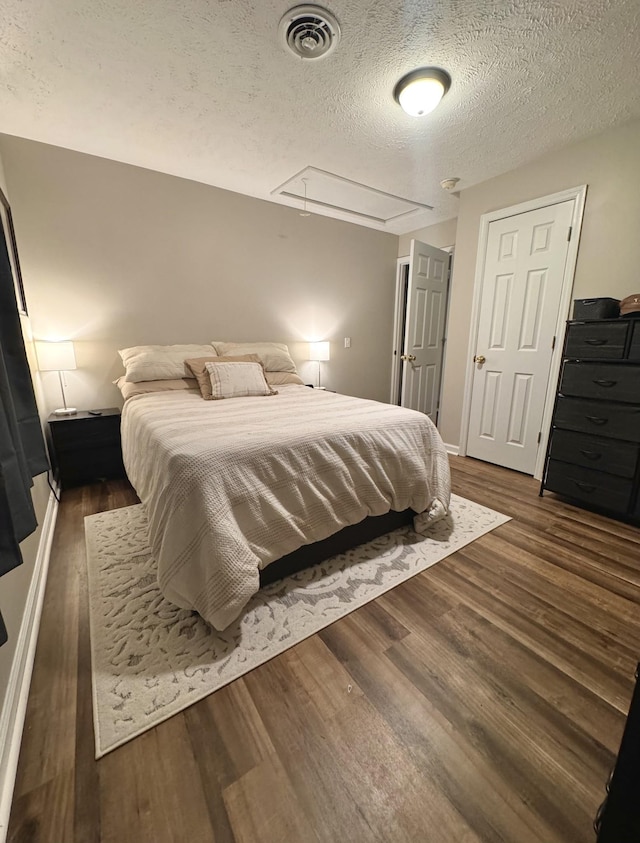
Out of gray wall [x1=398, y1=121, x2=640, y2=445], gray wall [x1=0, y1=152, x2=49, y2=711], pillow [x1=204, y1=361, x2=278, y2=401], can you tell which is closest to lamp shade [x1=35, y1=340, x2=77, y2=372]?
pillow [x1=204, y1=361, x2=278, y2=401]

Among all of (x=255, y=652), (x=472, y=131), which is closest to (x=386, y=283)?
(x=472, y=131)

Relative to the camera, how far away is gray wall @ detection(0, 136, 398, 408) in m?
2.59

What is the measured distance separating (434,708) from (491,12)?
2.69 m

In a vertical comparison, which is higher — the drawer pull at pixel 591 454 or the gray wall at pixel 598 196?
the gray wall at pixel 598 196

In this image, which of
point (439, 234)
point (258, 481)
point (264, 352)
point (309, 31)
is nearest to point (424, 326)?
point (439, 234)

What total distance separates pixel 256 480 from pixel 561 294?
2.72 metres

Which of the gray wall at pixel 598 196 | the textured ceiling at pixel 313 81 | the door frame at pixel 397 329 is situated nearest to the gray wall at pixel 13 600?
the textured ceiling at pixel 313 81

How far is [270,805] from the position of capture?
33.4 inches

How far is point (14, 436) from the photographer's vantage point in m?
0.83

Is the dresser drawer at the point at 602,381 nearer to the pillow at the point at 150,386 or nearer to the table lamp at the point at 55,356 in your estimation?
the pillow at the point at 150,386

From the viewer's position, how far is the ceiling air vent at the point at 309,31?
147 cm

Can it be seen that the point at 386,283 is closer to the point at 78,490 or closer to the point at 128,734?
the point at 78,490

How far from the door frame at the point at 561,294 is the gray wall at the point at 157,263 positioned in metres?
1.55

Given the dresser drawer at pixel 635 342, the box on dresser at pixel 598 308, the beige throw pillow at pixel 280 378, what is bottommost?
the beige throw pillow at pixel 280 378
